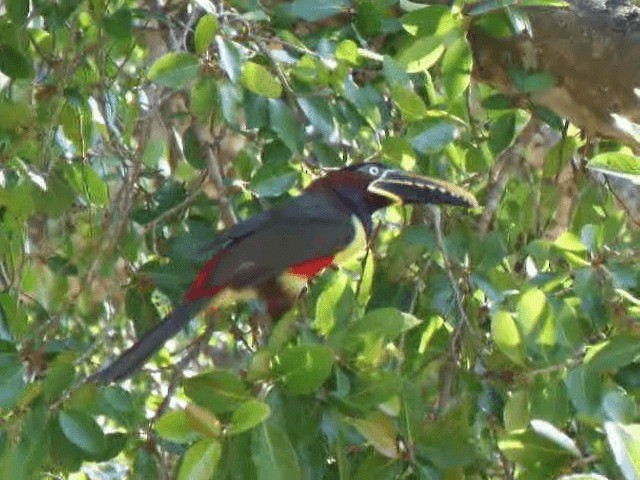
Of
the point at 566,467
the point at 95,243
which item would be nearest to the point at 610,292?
the point at 566,467

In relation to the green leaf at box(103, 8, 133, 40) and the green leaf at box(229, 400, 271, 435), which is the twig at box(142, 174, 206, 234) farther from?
the green leaf at box(229, 400, 271, 435)

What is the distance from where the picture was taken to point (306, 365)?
2166 millimetres

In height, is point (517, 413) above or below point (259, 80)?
below

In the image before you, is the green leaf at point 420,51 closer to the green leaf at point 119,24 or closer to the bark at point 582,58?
the bark at point 582,58

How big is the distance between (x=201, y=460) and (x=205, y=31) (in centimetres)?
73

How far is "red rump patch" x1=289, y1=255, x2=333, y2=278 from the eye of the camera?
271 cm

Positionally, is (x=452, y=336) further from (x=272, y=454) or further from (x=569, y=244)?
(x=272, y=454)

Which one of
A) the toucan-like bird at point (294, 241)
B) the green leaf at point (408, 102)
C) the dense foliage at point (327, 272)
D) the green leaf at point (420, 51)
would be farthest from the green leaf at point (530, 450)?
the green leaf at point (420, 51)

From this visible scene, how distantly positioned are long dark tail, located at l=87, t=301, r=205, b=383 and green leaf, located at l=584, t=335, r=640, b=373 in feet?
2.16

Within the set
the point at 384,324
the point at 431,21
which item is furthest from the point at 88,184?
the point at 384,324

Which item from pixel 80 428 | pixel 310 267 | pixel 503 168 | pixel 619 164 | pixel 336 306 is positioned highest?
pixel 619 164

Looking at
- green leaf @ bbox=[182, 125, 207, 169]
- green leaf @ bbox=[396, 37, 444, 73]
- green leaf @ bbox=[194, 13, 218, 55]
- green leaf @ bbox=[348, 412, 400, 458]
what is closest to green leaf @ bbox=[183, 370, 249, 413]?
green leaf @ bbox=[348, 412, 400, 458]

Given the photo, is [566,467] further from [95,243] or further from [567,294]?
[95,243]

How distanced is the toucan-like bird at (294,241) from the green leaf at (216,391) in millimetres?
325
